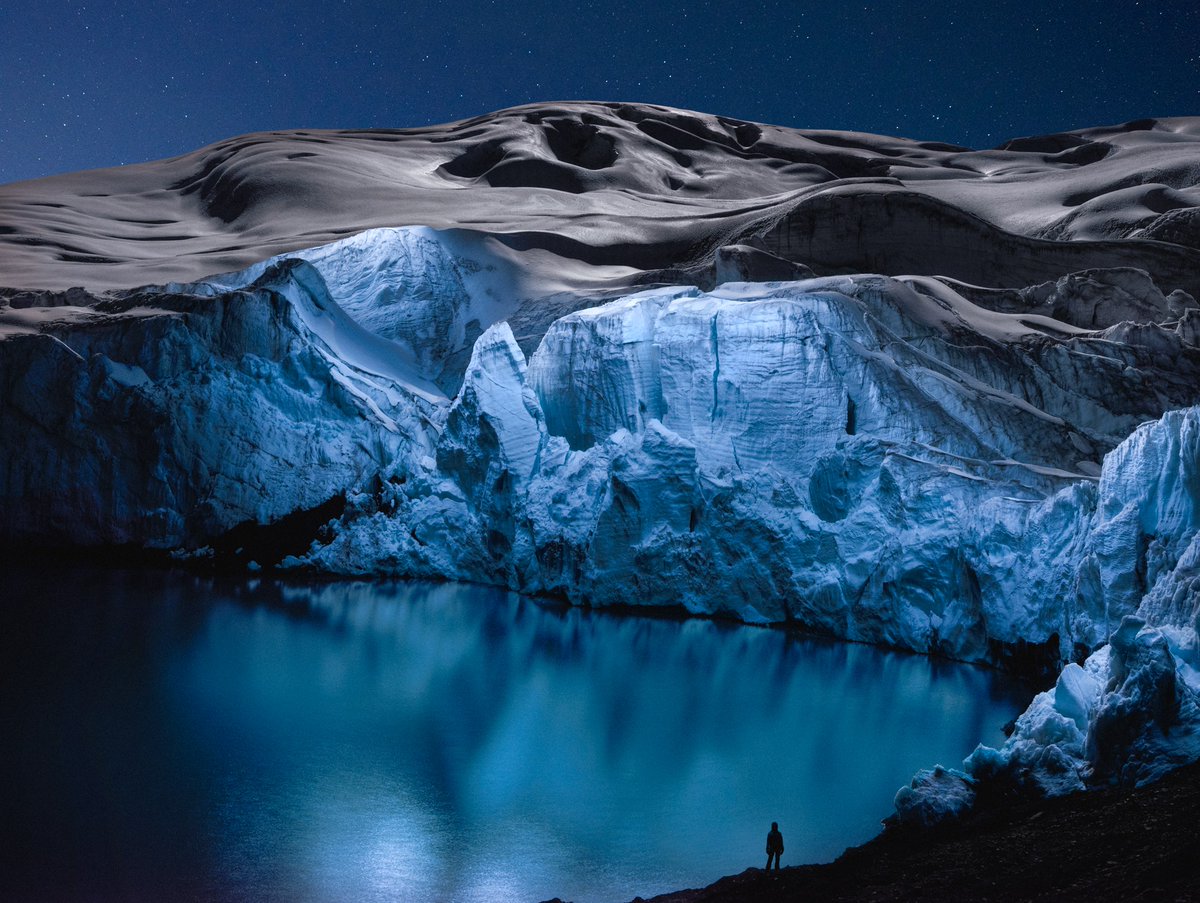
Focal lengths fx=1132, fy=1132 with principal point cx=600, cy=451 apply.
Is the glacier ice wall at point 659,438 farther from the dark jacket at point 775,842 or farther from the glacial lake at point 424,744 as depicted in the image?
the dark jacket at point 775,842

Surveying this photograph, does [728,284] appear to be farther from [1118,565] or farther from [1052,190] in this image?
[1052,190]

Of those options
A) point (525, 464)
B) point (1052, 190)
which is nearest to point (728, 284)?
point (525, 464)

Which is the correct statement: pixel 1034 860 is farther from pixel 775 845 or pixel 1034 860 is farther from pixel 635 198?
pixel 635 198

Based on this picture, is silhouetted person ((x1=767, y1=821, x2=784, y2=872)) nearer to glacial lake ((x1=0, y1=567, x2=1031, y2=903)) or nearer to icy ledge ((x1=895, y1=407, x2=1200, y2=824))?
glacial lake ((x1=0, y1=567, x2=1031, y2=903))

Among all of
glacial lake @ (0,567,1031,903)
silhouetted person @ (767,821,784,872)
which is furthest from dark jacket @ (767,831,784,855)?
glacial lake @ (0,567,1031,903)

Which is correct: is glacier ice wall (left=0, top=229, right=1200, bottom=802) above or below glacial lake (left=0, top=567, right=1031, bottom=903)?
above

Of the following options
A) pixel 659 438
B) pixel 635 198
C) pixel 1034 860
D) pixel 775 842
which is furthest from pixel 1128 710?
pixel 635 198
